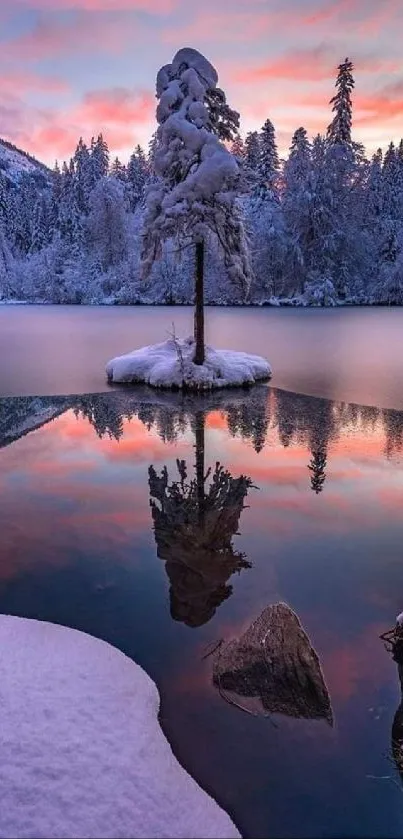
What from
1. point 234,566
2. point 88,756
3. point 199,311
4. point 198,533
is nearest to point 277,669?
point 88,756

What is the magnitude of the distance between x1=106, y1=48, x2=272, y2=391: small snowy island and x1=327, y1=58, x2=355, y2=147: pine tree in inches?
2164

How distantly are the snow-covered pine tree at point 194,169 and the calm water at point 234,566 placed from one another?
763 centimetres

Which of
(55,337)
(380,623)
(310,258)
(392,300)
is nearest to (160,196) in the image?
(380,623)

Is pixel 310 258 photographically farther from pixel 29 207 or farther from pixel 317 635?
pixel 317 635

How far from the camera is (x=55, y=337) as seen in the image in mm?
42250

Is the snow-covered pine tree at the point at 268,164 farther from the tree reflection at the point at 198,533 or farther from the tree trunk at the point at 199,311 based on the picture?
the tree reflection at the point at 198,533

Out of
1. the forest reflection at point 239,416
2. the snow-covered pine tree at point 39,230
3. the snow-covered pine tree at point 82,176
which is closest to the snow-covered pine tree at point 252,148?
the snow-covered pine tree at point 82,176

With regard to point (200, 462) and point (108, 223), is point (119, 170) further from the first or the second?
point (200, 462)

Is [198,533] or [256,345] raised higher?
[256,345]

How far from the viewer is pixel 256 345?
36781mm

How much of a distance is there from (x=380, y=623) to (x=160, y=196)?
1805 cm

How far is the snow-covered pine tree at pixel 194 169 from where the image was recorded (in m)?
19.4

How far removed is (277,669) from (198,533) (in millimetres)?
3720

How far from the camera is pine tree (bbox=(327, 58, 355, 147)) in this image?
6925cm
